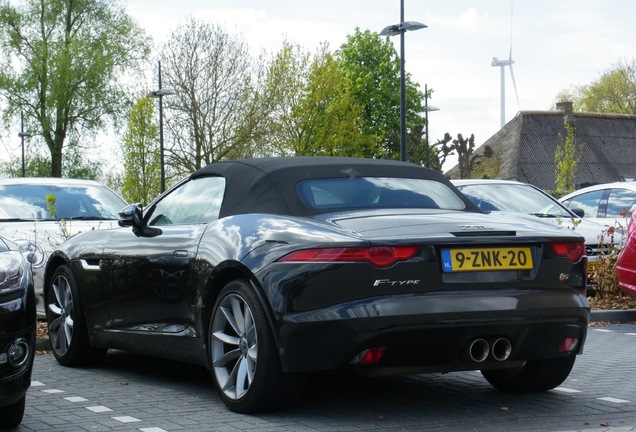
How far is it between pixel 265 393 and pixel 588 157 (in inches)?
2422

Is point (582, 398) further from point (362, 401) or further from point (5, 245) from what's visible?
point (5, 245)

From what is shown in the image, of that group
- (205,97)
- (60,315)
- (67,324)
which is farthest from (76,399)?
(205,97)

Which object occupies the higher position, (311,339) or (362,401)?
(311,339)

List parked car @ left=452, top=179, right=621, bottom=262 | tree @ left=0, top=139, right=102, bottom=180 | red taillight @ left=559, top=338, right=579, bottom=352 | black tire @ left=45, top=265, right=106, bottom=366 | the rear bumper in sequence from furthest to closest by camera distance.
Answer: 1. tree @ left=0, top=139, right=102, bottom=180
2. parked car @ left=452, top=179, right=621, bottom=262
3. black tire @ left=45, top=265, right=106, bottom=366
4. red taillight @ left=559, top=338, right=579, bottom=352
5. the rear bumper

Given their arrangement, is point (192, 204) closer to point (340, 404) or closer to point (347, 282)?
point (340, 404)

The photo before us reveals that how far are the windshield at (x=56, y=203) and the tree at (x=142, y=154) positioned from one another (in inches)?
1455

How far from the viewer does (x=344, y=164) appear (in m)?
7.06

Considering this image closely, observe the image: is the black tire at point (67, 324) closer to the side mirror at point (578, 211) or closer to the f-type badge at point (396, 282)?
the f-type badge at point (396, 282)

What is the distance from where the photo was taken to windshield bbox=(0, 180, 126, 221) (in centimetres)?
1259

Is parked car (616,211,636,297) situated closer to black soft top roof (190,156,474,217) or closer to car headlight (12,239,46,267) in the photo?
black soft top roof (190,156,474,217)

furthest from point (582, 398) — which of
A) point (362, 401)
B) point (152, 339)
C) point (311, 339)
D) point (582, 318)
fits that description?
point (152, 339)

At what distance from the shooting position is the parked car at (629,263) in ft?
36.2

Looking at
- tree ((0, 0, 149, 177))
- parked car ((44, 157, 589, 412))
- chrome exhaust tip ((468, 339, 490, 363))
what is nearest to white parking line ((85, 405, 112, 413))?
parked car ((44, 157, 589, 412))

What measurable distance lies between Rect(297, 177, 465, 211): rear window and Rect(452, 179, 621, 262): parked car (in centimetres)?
713
